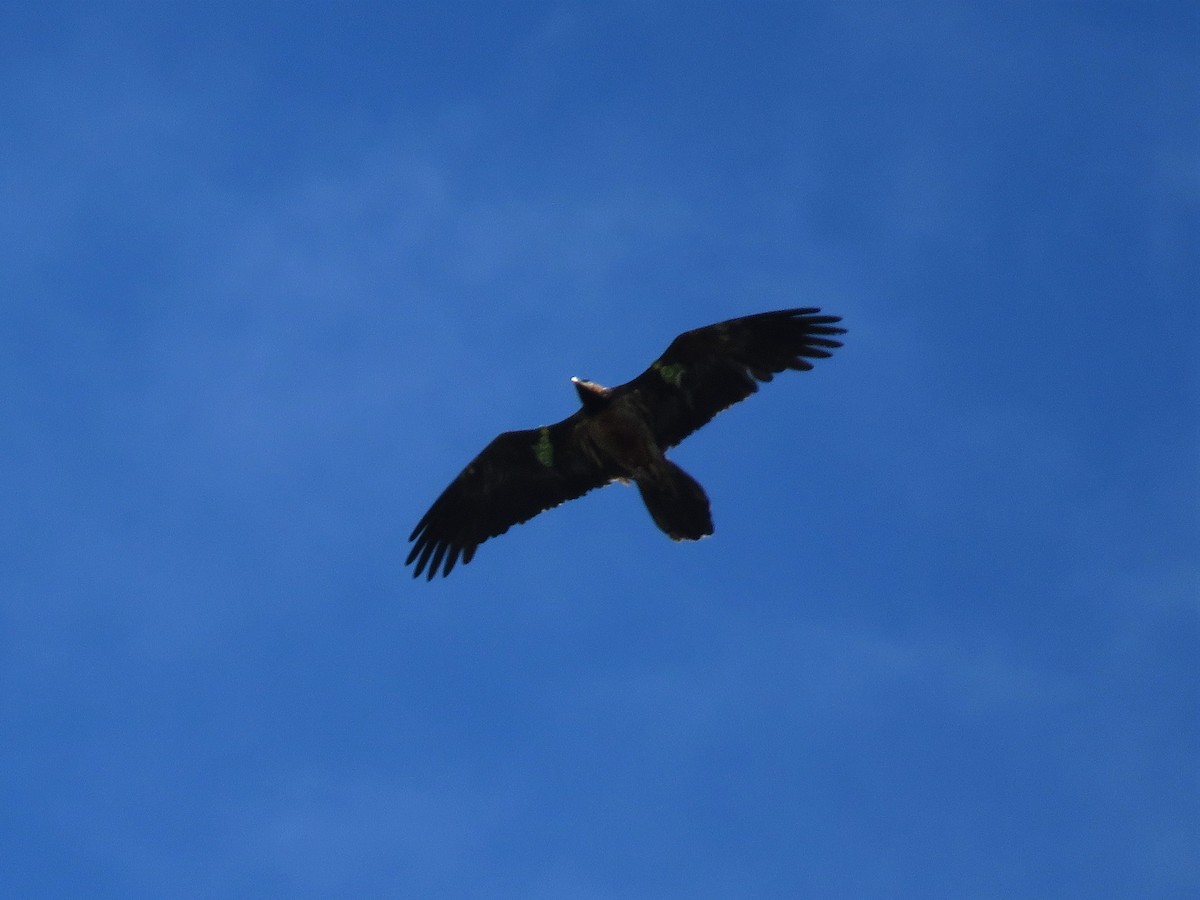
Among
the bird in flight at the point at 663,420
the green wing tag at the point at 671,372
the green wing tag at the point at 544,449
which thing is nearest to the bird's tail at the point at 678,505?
the bird in flight at the point at 663,420

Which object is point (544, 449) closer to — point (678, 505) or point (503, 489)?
point (503, 489)

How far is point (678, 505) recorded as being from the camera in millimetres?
17750

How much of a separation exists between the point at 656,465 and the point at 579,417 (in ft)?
3.89

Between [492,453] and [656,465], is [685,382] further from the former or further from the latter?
[492,453]

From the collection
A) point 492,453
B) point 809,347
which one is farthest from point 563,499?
point 809,347

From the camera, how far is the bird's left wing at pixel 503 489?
1886cm

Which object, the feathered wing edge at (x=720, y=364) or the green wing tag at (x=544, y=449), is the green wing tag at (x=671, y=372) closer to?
the feathered wing edge at (x=720, y=364)

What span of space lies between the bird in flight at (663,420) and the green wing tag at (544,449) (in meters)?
0.01

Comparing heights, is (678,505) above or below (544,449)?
below

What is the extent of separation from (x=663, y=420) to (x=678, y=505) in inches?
44.2

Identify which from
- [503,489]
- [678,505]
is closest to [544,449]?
[503,489]

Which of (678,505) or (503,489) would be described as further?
(503,489)

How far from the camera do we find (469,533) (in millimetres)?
19250

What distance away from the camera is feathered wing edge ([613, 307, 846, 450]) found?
18156mm
